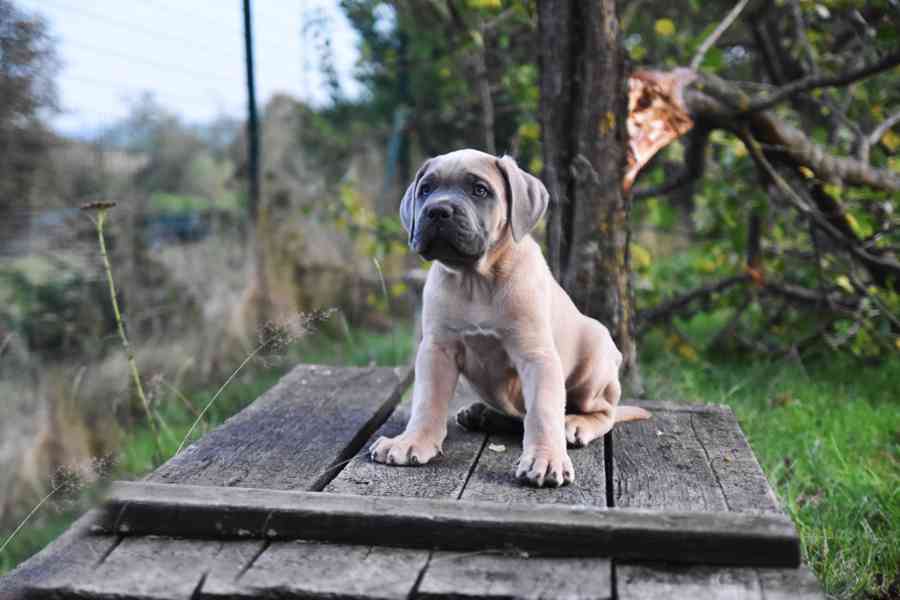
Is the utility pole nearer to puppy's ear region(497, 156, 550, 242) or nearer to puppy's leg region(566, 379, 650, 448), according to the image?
puppy's leg region(566, 379, 650, 448)

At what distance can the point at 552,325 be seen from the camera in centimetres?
295

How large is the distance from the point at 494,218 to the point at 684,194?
6.92m

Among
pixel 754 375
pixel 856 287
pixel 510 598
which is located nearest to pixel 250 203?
pixel 754 375

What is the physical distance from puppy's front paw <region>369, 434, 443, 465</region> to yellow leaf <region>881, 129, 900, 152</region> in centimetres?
427

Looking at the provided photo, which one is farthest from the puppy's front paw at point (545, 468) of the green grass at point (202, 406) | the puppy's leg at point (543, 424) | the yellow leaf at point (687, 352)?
the yellow leaf at point (687, 352)

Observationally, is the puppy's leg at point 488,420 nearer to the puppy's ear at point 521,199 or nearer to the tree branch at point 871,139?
the puppy's ear at point 521,199

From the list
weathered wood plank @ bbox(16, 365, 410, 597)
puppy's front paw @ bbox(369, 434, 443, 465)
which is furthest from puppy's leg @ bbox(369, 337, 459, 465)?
weathered wood plank @ bbox(16, 365, 410, 597)

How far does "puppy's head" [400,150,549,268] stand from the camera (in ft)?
8.50

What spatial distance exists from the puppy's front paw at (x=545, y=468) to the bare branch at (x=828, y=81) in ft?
8.76

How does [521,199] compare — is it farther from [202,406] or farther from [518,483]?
[202,406]

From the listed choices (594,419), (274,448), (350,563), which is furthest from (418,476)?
(594,419)

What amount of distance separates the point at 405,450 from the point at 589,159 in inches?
75.7

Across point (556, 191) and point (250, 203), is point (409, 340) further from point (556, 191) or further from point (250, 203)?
point (556, 191)

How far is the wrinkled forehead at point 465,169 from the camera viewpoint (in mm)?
2707
